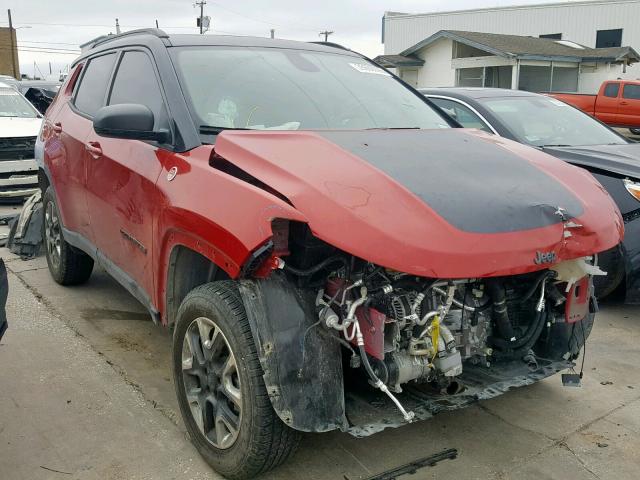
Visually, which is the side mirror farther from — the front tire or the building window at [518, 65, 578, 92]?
the building window at [518, 65, 578, 92]

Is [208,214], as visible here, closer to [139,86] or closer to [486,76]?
[139,86]

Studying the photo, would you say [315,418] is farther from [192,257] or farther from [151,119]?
[151,119]

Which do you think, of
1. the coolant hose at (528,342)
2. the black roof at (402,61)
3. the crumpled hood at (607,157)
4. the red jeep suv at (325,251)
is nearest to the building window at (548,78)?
the black roof at (402,61)

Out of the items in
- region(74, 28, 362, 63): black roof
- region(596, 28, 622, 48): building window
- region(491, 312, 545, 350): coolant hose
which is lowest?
region(491, 312, 545, 350): coolant hose

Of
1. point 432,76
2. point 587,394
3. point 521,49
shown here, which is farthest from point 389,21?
point 587,394

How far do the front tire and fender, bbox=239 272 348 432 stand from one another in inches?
3.4

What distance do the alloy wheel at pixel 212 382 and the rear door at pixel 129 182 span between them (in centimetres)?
62

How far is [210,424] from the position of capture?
291 centimetres

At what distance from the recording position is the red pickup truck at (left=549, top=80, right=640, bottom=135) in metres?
21.1

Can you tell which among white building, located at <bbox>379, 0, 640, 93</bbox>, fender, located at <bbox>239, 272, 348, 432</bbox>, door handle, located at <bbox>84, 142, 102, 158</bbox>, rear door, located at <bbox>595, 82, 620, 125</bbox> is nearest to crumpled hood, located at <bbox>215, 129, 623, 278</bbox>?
fender, located at <bbox>239, 272, 348, 432</bbox>

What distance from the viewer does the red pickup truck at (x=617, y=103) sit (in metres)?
21.1

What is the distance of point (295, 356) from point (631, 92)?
21968 millimetres

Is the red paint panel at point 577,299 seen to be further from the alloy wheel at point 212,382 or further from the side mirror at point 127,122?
the side mirror at point 127,122

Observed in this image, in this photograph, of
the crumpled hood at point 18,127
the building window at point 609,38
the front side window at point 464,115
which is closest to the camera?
the front side window at point 464,115
